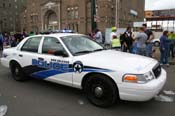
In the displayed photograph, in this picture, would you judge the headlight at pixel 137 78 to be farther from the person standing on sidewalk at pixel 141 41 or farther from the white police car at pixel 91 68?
the person standing on sidewalk at pixel 141 41

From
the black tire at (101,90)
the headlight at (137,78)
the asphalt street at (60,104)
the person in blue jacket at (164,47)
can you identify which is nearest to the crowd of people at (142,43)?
the person in blue jacket at (164,47)

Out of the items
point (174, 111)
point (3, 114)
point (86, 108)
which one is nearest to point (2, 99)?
point (3, 114)

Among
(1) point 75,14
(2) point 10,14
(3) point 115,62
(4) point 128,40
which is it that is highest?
(2) point 10,14

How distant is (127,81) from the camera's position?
178 inches

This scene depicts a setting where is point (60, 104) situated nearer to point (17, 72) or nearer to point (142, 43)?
point (17, 72)

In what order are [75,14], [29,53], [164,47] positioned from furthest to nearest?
[75,14], [164,47], [29,53]

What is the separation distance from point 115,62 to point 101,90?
65 cm

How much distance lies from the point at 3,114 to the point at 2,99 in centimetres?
97

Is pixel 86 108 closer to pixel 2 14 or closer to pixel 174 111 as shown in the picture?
pixel 174 111

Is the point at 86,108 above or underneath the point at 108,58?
underneath

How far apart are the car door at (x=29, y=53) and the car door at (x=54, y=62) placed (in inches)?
9.9

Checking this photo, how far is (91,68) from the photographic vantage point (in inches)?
195

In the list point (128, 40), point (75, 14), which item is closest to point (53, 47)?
point (128, 40)

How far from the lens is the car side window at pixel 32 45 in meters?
6.39
